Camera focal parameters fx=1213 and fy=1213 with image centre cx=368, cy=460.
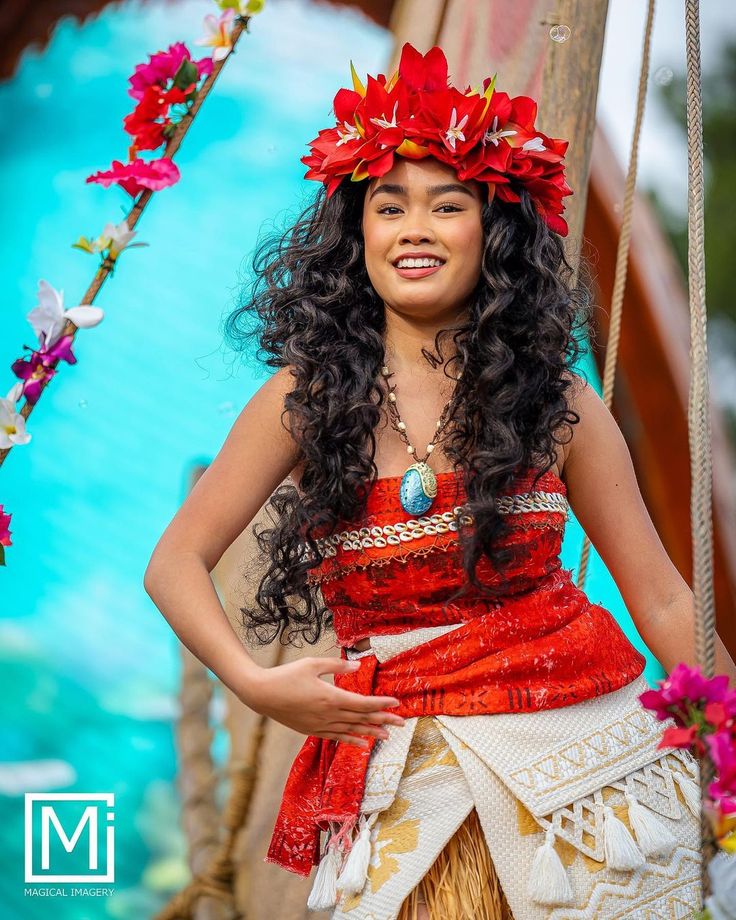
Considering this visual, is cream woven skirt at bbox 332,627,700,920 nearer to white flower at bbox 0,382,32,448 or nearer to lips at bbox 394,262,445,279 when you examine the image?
lips at bbox 394,262,445,279

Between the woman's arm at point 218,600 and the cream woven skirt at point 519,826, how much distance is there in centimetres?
12

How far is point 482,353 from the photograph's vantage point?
1.50 m

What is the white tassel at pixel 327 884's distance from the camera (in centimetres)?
137

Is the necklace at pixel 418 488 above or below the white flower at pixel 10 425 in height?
below

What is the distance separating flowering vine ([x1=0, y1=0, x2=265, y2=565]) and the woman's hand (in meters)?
0.47

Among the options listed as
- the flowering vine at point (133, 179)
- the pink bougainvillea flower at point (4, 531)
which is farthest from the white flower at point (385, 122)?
the pink bougainvillea flower at point (4, 531)

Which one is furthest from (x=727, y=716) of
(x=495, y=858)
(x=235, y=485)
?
(x=235, y=485)

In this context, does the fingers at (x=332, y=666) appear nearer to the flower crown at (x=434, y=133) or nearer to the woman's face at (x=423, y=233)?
the woman's face at (x=423, y=233)

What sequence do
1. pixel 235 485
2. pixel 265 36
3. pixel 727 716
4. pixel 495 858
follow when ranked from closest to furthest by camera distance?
pixel 727 716 → pixel 495 858 → pixel 235 485 → pixel 265 36

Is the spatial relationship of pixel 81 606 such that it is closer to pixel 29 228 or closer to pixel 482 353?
pixel 29 228

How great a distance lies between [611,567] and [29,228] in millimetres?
1559

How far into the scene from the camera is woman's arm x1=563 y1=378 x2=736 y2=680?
60.4 inches

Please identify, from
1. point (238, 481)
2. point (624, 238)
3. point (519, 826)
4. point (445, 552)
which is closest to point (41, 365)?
point (238, 481)

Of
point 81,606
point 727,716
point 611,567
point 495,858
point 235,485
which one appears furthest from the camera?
point 81,606
